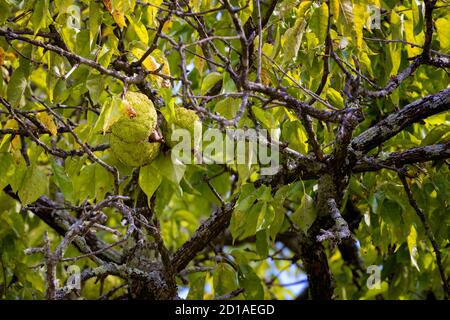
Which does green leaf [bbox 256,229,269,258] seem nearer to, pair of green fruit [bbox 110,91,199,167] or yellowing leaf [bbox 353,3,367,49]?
pair of green fruit [bbox 110,91,199,167]

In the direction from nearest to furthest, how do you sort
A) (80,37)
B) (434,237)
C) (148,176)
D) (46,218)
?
(148,176) < (80,37) < (434,237) < (46,218)

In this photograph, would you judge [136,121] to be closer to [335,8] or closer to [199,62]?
[335,8]

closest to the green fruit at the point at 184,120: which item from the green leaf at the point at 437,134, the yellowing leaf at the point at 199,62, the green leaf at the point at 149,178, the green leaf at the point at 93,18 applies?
the green leaf at the point at 149,178

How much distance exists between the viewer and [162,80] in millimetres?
2633

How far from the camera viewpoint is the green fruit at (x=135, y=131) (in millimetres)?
2346

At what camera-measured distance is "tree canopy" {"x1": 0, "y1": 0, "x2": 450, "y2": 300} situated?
2.43 meters

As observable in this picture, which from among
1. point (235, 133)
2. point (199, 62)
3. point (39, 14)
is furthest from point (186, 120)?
point (199, 62)

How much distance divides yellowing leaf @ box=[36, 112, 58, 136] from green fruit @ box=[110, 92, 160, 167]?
0.48 metres

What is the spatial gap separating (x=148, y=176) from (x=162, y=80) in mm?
309

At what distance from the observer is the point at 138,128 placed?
234cm

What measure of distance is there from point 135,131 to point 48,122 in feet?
2.18

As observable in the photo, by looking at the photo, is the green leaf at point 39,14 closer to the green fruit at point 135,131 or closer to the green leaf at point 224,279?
the green fruit at point 135,131
